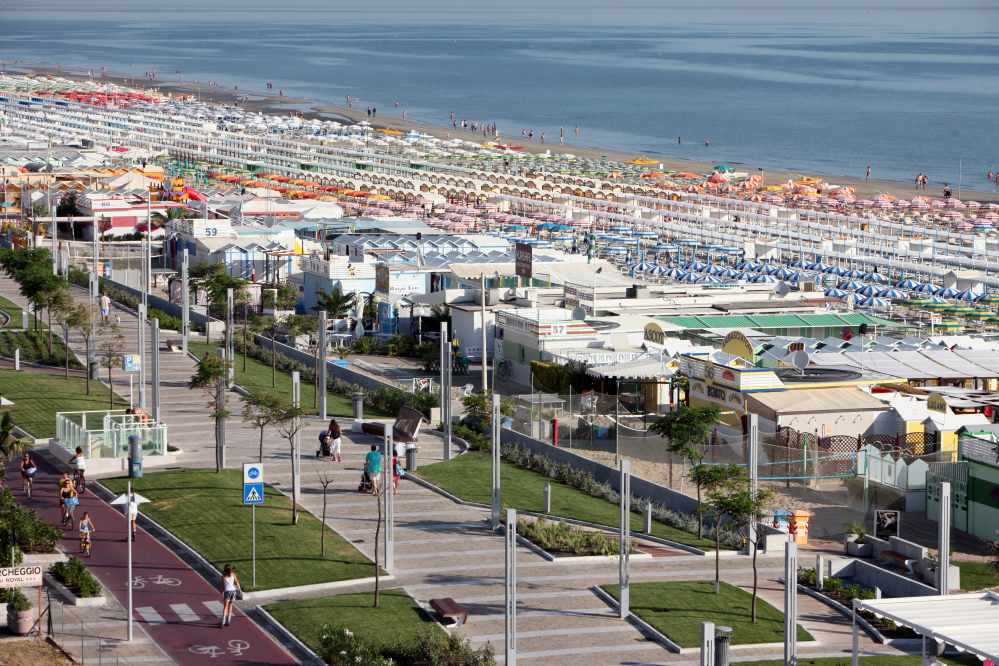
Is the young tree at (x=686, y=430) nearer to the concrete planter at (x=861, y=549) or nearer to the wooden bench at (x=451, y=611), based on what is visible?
the concrete planter at (x=861, y=549)

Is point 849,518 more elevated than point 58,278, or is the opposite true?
point 58,278

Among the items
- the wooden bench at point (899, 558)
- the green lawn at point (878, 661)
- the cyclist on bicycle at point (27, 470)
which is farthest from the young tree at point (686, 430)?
the cyclist on bicycle at point (27, 470)

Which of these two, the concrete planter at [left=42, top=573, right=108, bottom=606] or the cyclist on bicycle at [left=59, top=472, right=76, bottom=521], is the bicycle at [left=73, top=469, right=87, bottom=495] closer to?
the cyclist on bicycle at [left=59, top=472, right=76, bottom=521]

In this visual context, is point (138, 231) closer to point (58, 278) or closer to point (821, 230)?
point (58, 278)

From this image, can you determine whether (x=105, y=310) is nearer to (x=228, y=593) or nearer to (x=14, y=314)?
(x=14, y=314)

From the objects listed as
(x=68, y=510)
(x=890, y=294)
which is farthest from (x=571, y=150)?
(x=68, y=510)

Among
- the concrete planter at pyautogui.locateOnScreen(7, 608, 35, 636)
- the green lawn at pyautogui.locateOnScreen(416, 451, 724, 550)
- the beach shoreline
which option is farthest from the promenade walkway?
the beach shoreline

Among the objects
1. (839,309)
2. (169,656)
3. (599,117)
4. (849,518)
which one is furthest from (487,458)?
(599,117)
